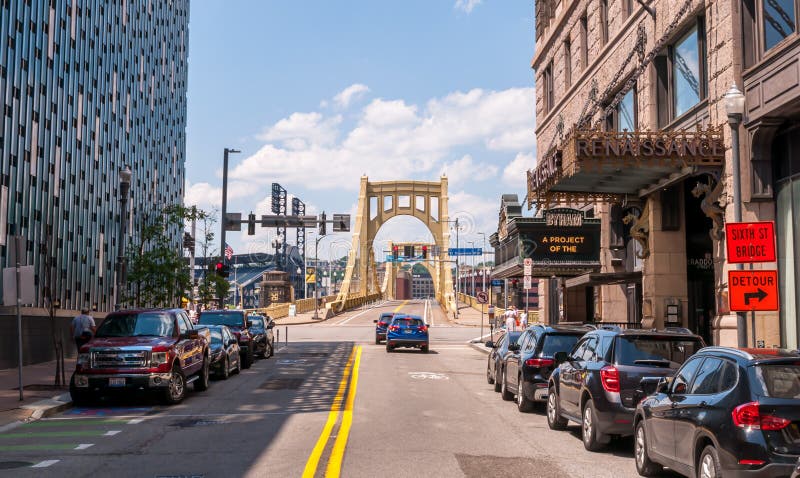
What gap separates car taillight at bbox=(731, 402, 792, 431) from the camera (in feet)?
24.2

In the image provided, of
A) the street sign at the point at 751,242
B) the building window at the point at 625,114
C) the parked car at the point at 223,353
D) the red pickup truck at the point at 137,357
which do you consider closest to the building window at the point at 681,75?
the building window at the point at 625,114

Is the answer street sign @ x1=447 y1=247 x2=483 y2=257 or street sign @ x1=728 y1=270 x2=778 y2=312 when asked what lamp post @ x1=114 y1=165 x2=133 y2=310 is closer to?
street sign @ x1=728 y1=270 x2=778 y2=312

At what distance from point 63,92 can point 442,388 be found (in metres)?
21.1

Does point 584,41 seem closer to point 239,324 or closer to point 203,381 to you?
point 239,324

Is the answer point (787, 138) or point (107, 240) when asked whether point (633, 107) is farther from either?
point (107, 240)

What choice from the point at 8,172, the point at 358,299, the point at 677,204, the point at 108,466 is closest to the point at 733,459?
the point at 108,466

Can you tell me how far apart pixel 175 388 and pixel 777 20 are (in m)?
14.7

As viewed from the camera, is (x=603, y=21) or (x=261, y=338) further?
(x=261, y=338)

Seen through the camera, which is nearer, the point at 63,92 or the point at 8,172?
the point at 8,172

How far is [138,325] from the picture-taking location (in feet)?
59.6

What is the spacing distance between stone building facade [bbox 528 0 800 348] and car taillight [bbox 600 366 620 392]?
715cm

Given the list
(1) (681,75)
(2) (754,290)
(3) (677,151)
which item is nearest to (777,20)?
(3) (677,151)

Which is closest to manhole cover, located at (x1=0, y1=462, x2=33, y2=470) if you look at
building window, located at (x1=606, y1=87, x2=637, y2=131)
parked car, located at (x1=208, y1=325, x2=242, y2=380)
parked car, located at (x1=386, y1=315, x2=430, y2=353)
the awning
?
parked car, located at (x1=208, y1=325, x2=242, y2=380)

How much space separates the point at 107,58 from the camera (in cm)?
4050
